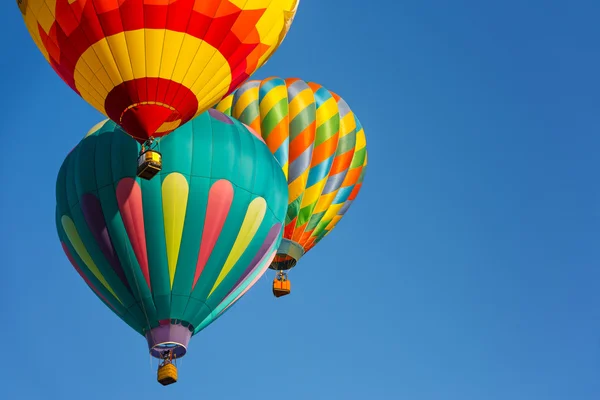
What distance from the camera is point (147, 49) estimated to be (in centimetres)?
1819

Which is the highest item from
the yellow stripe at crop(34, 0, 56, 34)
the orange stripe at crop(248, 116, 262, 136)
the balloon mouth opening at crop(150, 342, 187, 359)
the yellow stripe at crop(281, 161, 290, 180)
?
the orange stripe at crop(248, 116, 262, 136)

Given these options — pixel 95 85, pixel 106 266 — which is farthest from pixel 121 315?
pixel 95 85

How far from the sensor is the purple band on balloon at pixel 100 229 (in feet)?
66.5

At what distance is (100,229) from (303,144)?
16.9 ft

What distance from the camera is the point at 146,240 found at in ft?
65.9

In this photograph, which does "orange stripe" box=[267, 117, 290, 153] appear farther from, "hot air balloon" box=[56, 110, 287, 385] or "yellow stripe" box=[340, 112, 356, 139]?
"hot air balloon" box=[56, 110, 287, 385]

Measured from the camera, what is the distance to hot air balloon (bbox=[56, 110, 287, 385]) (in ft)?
65.9

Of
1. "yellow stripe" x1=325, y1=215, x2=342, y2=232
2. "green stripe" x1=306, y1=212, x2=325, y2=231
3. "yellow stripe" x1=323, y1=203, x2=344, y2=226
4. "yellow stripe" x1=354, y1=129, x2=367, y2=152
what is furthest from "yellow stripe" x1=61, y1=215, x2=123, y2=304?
"yellow stripe" x1=354, y1=129, x2=367, y2=152

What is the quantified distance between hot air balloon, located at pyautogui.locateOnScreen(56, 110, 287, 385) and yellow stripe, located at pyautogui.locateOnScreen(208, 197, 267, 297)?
0.02m

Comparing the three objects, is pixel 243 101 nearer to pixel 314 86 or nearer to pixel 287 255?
pixel 314 86

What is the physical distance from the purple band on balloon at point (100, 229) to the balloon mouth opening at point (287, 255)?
176 inches

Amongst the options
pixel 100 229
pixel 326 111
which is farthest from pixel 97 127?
pixel 326 111

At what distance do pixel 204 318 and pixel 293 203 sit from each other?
4005mm

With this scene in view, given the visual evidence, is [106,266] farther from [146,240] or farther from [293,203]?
[293,203]
